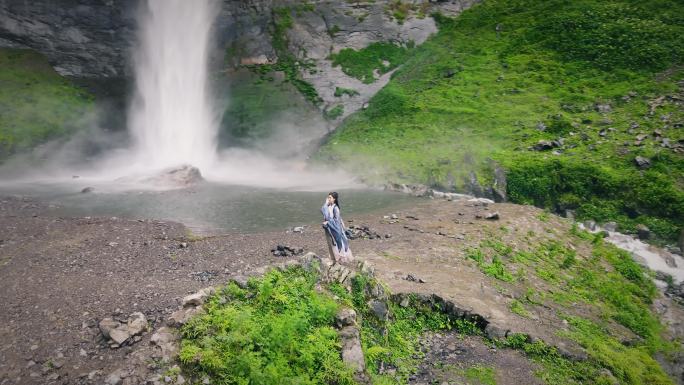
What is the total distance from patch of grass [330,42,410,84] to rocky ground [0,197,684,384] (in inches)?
1547

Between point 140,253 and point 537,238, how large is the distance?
18797mm

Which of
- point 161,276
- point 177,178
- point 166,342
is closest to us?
point 166,342

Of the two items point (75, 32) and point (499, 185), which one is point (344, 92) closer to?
point (499, 185)

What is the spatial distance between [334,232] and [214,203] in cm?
1594

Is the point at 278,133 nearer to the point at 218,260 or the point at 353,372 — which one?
the point at 218,260

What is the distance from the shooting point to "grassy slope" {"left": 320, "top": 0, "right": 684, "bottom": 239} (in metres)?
27.2

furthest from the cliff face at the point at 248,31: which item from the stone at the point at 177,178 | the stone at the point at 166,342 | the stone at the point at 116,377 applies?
the stone at the point at 116,377

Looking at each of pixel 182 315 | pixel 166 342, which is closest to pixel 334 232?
pixel 182 315

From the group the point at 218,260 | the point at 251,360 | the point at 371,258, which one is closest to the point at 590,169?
the point at 371,258

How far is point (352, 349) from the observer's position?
352 inches

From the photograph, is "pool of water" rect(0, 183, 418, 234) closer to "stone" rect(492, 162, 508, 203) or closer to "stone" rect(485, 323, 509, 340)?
"stone" rect(492, 162, 508, 203)

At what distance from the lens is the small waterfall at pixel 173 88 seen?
151ft

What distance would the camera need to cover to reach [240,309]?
29.3ft

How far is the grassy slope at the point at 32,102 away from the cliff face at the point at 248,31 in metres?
2.38
